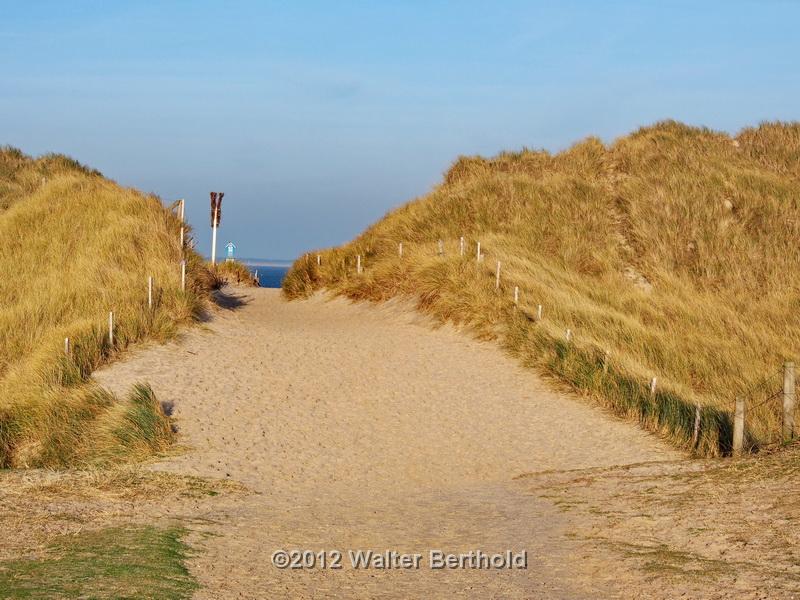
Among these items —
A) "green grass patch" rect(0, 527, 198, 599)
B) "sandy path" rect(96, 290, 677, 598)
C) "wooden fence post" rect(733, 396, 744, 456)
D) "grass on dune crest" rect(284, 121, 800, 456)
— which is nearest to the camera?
"green grass patch" rect(0, 527, 198, 599)

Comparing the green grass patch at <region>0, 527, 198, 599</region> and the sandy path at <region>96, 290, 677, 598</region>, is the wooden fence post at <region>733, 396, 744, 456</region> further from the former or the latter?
the green grass patch at <region>0, 527, 198, 599</region>

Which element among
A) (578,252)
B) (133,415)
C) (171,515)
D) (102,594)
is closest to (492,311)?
(578,252)

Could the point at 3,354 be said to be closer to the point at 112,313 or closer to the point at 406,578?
the point at 112,313

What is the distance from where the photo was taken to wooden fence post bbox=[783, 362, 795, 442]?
14938 millimetres

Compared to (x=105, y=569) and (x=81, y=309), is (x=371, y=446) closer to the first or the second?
(x=105, y=569)

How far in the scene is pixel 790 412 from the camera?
15102 mm

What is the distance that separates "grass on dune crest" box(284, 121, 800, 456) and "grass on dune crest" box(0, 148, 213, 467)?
7029 millimetres

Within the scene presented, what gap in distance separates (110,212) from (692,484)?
19.8 meters

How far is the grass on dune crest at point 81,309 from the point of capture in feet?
50.9

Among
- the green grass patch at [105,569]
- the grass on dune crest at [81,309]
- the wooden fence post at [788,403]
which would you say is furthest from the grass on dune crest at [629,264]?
the green grass patch at [105,569]

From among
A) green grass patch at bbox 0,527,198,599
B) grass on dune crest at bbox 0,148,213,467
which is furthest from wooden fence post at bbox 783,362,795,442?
grass on dune crest at bbox 0,148,213,467

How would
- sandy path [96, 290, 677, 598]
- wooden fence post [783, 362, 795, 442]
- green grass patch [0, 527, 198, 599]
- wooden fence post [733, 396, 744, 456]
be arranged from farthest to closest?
wooden fence post [783, 362, 795, 442]
wooden fence post [733, 396, 744, 456]
sandy path [96, 290, 677, 598]
green grass patch [0, 527, 198, 599]

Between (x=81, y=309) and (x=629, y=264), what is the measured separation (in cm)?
1729

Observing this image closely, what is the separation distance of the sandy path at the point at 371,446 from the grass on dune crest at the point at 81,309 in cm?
79
